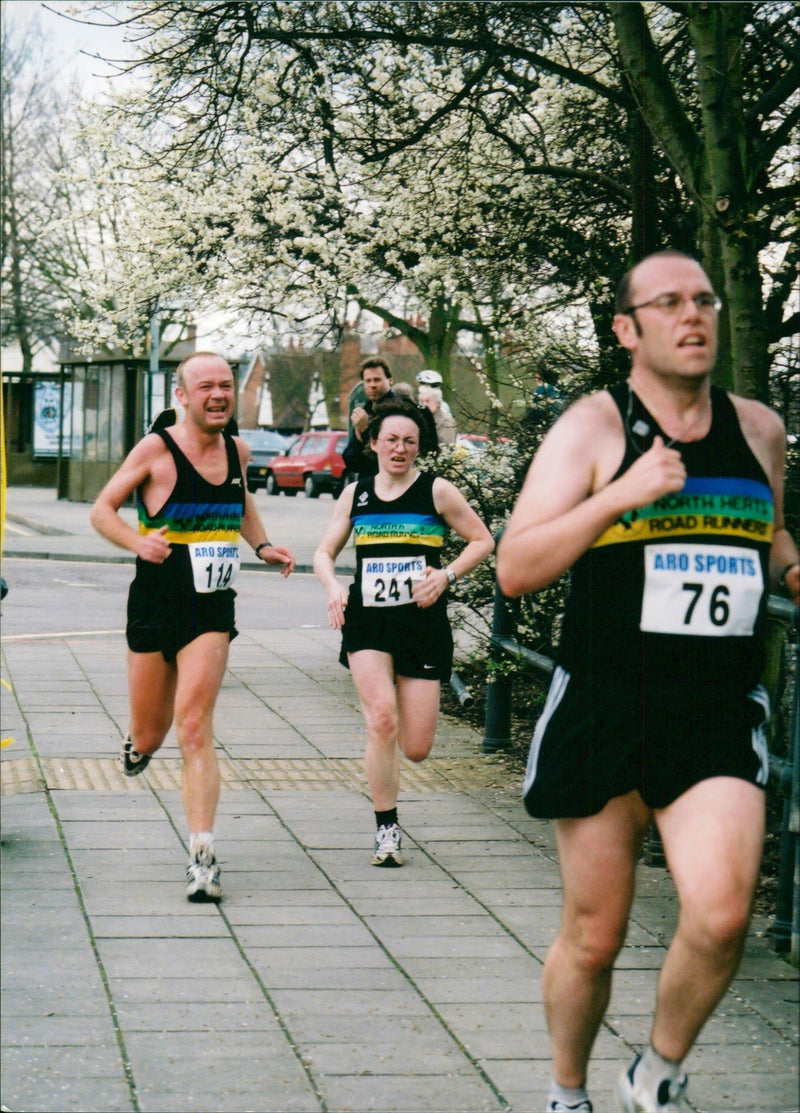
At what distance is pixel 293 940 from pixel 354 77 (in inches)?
286

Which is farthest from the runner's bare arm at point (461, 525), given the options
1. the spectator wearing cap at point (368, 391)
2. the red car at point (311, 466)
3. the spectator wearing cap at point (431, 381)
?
the red car at point (311, 466)

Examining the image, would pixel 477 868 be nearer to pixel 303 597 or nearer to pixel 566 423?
pixel 566 423

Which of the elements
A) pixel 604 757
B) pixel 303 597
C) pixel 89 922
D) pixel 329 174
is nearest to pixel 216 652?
pixel 89 922

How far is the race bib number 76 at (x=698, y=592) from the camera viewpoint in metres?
3.30

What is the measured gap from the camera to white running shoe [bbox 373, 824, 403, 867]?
245 inches

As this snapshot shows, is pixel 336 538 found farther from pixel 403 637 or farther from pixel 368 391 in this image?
pixel 368 391

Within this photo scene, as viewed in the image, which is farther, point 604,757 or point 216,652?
point 216,652

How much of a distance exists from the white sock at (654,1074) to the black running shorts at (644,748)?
1.61 feet

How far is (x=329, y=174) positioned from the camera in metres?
14.0

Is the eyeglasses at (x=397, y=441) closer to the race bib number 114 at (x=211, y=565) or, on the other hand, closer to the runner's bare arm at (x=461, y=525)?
the runner's bare arm at (x=461, y=525)

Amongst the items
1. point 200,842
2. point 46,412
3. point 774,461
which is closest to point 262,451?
point 46,412

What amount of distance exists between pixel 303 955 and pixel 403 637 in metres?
1.68

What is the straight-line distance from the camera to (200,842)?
18.8 ft

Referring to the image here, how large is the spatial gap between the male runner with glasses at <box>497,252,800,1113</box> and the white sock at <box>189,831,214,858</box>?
7.97ft
